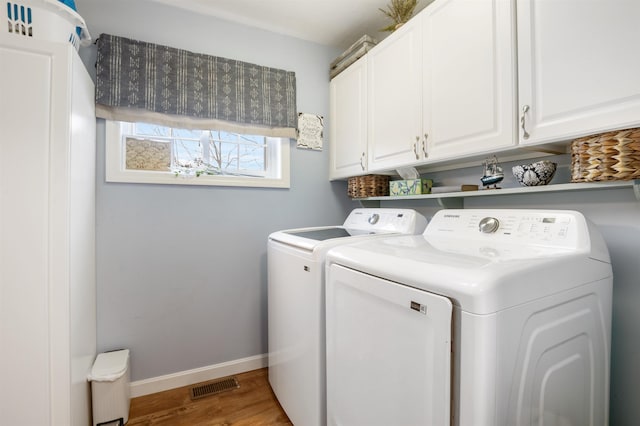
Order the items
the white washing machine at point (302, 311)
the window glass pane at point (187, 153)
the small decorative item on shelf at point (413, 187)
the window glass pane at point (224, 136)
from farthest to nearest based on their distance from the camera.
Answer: the window glass pane at point (224, 136), the window glass pane at point (187, 153), the small decorative item on shelf at point (413, 187), the white washing machine at point (302, 311)

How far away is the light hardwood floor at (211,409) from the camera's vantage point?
164cm

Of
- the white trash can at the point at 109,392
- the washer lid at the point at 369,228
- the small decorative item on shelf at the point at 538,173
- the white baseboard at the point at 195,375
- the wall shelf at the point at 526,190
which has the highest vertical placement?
the small decorative item on shelf at the point at 538,173

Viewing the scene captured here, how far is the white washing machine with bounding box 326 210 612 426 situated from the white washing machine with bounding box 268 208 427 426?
3.5 inches

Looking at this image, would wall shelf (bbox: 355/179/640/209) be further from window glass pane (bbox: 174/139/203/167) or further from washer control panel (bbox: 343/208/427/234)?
window glass pane (bbox: 174/139/203/167)

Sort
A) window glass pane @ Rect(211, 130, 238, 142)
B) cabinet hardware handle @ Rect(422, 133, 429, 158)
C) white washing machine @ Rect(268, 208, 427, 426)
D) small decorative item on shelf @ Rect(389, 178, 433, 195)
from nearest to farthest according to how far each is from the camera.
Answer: white washing machine @ Rect(268, 208, 427, 426) < cabinet hardware handle @ Rect(422, 133, 429, 158) < small decorative item on shelf @ Rect(389, 178, 433, 195) < window glass pane @ Rect(211, 130, 238, 142)

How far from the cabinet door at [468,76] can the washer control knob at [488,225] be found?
32cm

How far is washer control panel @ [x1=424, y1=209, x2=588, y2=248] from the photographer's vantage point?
102 cm

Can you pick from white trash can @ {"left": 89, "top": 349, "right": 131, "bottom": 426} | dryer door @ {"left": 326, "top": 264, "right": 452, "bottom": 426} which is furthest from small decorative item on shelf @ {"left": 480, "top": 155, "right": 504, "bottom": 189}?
white trash can @ {"left": 89, "top": 349, "right": 131, "bottom": 426}

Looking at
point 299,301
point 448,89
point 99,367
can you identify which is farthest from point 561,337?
point 99,367

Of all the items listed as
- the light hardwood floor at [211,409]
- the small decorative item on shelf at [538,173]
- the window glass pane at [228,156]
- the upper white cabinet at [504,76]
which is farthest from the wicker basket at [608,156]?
the window glass pane at [228,156]

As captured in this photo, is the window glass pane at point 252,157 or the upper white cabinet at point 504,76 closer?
the upper white cabinet at point 504,76

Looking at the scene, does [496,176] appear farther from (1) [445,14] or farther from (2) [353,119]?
(2) [353,119]

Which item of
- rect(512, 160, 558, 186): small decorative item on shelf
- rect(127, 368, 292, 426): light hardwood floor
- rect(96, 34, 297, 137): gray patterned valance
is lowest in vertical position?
rect(127, 368, 292, 426): light hardwood floor

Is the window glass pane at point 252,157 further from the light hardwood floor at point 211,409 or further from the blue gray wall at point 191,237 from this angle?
the light hardwood floor at point 211,409
